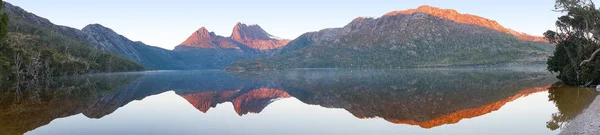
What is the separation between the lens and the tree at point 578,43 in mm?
55625

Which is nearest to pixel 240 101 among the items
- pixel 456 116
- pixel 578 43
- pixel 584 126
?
pixel 456 116

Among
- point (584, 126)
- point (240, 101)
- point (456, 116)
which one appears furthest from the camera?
point (240, 101)

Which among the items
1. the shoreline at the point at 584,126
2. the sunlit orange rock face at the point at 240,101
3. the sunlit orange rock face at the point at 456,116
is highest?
the shoreline at the point at 584,126

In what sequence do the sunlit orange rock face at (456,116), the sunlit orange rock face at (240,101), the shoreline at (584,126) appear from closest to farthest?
the shoreline at (584,126), the sunlit orange rock face at (456,116), the sunlit orange rock face at (240,101)

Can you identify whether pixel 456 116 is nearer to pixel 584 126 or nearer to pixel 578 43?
pixel 584 126

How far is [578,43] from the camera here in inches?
2562

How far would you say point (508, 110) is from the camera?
132 ft

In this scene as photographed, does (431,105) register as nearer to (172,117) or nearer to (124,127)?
(172,117)

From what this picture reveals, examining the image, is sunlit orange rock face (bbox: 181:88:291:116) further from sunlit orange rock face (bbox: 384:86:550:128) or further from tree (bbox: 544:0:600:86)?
tree (bbox: 544:0:600:86)

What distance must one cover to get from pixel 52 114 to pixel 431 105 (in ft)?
133

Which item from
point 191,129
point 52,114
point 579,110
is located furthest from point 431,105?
point 52,114

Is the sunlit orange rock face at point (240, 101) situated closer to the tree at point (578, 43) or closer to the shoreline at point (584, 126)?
the shoreline at point (584, 126)

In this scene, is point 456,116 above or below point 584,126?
below

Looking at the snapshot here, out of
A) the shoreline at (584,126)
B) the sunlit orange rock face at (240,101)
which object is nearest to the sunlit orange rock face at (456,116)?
the shoreline at (584,126)
